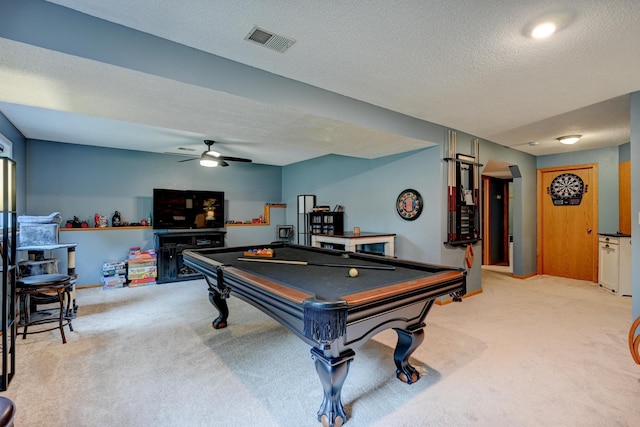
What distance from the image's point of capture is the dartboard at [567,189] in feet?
18.2

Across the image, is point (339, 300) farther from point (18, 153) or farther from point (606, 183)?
point (606, 183)

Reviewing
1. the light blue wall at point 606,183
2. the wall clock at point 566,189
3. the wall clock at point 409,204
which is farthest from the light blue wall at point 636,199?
the wall clock at point 566,189

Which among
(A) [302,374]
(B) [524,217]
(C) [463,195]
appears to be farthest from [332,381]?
(B) [524,217]

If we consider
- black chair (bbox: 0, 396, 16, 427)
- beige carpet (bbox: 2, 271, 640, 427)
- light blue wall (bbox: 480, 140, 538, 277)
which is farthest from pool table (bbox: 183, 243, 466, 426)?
light blue wall (bbox: 480, 140, 538, 277)

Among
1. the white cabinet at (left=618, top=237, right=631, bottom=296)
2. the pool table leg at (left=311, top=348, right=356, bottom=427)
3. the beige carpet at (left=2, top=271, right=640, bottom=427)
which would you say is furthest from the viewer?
the white cabinet at (left=618, top=237, right=631, bottom=296)

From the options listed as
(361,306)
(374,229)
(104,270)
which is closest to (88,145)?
(104,270)

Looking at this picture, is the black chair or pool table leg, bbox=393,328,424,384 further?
pool table leg, bbox=393,328,424,384

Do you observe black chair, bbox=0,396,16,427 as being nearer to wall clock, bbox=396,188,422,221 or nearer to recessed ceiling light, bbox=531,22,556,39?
recessed ceiling light, bbox=531,22,556,39

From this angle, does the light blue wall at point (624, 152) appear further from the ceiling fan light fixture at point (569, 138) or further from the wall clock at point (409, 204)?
the wall clock at point (409, 204)

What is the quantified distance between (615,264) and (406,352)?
4.48m

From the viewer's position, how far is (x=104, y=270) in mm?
4988

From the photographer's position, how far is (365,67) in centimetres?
240

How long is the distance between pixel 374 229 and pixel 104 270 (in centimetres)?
447

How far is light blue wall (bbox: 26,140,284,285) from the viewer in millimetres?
4969
